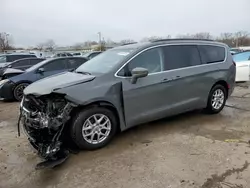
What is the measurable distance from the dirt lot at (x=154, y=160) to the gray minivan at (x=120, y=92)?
1.03 ft

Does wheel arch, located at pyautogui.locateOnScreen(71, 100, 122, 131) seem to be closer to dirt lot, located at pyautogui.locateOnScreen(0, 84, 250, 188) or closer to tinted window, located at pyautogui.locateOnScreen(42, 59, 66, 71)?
dirt lot, located at pyautogui.locateOnScreen(0, 84, 250, 188)

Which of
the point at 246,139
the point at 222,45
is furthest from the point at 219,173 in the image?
the point at 222,45

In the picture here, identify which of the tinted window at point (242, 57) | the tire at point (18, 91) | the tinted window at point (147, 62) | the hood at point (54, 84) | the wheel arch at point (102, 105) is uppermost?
the tinted window at point (147, 62)

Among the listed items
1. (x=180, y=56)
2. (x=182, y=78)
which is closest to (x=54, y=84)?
(x=182, y=78)

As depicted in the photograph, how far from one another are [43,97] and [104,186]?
1669mm

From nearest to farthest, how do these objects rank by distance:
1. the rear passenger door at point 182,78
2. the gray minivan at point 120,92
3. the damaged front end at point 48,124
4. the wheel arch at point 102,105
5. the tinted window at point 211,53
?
the damaged front end at point 48,124
the gray minivan at point 120,92
the wheel arch at point 102,105
the rear passenger door at point 182,78
the tinted window at point 211,53

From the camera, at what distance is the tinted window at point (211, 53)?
554 cm

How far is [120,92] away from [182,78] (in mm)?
1431

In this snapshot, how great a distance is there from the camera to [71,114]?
389 centimetres

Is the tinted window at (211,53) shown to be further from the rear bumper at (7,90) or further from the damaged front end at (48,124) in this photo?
the rear bumper at (7,90)

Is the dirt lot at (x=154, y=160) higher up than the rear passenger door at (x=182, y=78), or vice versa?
the rear passenger door at (x=182, y=78)

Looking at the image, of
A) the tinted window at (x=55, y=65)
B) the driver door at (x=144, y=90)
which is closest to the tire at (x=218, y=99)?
the driver door at (x=144, y=90)

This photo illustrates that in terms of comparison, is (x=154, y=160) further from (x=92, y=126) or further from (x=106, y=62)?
(x=106, y=62)

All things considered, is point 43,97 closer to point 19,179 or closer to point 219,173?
point 19,179
